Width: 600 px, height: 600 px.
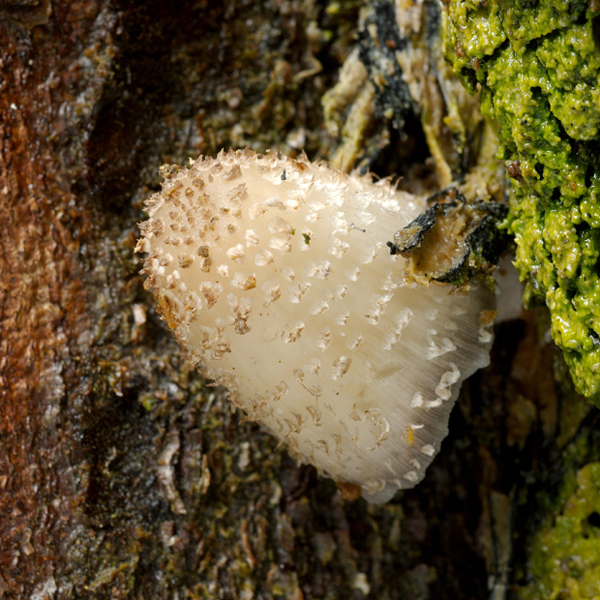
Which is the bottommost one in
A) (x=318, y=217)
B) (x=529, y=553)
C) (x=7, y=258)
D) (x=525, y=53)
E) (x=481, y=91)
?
(x=529, y=553)

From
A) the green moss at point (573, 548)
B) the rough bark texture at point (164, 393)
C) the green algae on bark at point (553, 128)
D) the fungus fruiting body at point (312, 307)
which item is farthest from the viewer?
the green moss at point (573, 548)

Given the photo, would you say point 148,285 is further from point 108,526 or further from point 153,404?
point 108,526

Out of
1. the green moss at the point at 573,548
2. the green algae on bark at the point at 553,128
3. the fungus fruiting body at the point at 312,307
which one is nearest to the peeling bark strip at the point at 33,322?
the fungus fruiting body at the point at 312,307

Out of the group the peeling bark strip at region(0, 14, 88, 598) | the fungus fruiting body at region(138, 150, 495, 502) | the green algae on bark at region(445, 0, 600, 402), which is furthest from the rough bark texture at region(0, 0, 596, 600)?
the green algae on bark at region(445, 0, 600, 402)

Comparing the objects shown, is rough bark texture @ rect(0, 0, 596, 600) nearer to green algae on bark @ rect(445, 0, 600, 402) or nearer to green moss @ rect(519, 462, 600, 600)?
green moss @ rect(519, 462, 600, 600)

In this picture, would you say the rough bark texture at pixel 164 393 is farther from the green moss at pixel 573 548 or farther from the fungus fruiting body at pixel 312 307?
the fungus fruiting body at pixel 312 307

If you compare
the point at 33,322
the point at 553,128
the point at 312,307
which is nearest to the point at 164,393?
the point at 33,322

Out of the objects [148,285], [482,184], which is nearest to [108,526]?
[148,285]
